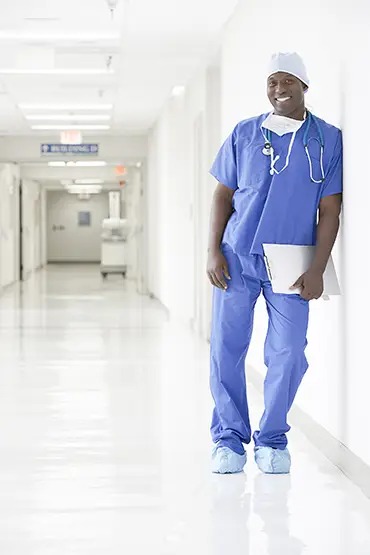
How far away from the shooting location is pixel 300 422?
5.64 m

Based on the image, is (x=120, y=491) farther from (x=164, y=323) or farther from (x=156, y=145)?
(x=156, y=145)

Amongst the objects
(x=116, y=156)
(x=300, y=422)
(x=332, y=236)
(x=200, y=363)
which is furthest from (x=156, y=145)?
(x=332, y=236)

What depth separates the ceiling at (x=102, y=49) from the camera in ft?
26.5

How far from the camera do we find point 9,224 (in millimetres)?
22578

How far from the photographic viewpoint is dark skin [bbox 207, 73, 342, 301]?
4383 millimetres

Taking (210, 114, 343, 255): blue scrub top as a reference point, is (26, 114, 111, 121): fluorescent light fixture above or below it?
above

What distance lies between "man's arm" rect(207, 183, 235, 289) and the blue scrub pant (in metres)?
0.05

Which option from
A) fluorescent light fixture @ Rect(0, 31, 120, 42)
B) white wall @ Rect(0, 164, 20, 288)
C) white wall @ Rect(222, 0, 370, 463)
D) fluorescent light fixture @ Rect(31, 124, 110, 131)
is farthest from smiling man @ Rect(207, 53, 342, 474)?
white wall @ Rect(0, 164, 20, 288)

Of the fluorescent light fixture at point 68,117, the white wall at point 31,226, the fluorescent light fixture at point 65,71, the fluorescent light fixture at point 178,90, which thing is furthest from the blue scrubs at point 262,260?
the white wall at point 31,226

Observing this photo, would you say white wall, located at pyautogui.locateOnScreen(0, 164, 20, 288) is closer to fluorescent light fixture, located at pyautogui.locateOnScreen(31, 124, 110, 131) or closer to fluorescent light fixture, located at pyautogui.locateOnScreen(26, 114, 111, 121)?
fluorescent light fixture, located at pyautogui.locateOnScreen(31, 124, 110, 131)

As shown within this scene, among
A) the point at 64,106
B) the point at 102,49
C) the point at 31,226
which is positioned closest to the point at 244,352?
the point at 102,49

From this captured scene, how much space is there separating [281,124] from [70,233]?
1487 inches

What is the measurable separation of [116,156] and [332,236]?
610 inches

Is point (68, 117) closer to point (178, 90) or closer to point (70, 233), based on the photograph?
point (178, 90)
